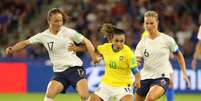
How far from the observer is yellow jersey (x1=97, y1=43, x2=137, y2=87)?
463 inches

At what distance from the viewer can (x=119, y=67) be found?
11.8 m

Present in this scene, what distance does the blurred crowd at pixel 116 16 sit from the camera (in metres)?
22.9

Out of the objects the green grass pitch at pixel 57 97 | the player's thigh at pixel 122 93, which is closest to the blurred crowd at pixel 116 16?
the green grass pitch at pixel 57 97

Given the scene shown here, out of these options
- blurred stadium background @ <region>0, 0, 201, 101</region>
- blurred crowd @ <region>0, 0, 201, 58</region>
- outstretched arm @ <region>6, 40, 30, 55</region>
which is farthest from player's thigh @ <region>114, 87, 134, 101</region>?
blurred crowd @ <region>0, 0, 201, 58</region>

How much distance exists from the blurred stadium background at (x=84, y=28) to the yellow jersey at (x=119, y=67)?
7.94m

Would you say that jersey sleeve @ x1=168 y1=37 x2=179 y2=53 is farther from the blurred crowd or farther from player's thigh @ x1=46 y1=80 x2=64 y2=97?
the blurred crowd

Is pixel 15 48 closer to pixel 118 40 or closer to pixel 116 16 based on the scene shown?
pixel 118 40

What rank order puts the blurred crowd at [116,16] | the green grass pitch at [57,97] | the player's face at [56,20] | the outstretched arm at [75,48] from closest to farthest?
1. the player's face at [56,20]
2. the outstretched arm at [75,48]
3. the green grass pitch at [57,97]
4. the blurred crowd at [116,16]

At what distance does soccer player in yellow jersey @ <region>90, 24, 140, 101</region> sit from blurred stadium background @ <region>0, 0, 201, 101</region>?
7.95 m

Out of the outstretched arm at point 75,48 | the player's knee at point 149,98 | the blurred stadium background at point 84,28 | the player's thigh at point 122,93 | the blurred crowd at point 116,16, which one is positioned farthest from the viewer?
the blurred crowd at point 116,16

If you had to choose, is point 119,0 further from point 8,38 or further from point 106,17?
point 8,38

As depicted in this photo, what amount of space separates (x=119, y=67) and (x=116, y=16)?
468 inches

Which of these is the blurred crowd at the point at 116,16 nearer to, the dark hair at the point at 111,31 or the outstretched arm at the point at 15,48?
the outstretched arm at the point at 15,48

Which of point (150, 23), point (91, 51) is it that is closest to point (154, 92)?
point (150, 23)
